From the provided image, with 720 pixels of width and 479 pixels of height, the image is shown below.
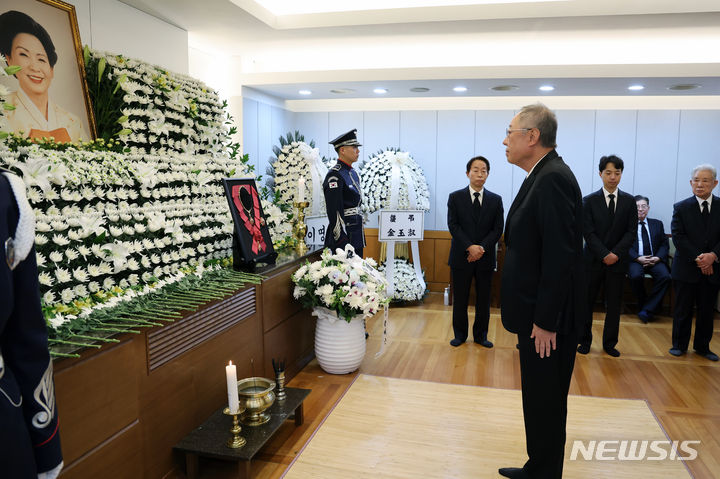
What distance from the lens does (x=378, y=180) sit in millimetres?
6258

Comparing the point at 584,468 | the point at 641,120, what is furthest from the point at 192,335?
the point at 641,120

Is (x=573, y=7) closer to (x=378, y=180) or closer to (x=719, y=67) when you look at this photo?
(x=719, y=67)

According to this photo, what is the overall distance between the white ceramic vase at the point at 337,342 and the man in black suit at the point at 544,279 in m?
1.62

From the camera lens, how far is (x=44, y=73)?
8.85 ft

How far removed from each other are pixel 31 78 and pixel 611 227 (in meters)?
4.18

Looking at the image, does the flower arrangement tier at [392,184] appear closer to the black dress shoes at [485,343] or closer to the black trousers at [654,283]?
the black dress shoes at [485,343]

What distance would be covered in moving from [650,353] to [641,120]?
3.34m

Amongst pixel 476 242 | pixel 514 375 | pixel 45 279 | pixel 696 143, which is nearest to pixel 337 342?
pixel 514 375

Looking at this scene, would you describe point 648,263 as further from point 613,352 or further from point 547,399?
point 547,399

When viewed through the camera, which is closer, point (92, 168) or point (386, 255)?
point (92, 168)

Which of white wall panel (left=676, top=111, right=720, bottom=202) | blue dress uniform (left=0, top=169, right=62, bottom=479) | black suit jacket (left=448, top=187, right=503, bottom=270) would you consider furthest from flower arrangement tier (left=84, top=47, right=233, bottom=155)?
white wall panel (left=676, top=111, right=720, bottom=202)

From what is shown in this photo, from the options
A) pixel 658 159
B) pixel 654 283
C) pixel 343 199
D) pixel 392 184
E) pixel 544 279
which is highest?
pixel 658 159

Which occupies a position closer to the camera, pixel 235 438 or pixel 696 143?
pixel 235 438

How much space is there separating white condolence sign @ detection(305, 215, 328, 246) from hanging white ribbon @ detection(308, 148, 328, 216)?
0.68ft
